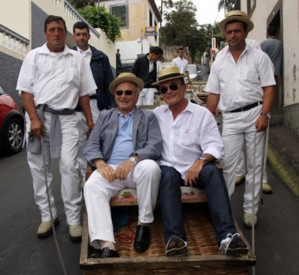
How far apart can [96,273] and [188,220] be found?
3.96ft

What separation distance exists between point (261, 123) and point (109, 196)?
168 centimetres

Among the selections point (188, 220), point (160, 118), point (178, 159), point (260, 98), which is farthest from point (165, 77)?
point (188, 220)

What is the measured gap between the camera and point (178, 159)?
321 cm

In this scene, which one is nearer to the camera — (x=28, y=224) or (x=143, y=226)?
(x=143, y=226)

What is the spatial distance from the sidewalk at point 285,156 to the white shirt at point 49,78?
3.19 meters

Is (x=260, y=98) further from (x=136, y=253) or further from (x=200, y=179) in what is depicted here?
(x=136, y=253)

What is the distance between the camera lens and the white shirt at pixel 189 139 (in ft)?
10.5

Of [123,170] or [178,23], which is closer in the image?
[123,170]

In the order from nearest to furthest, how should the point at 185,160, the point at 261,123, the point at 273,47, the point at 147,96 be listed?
the point at 185,160 → the point at 261,123 → the point at 273,47 → the point at 147,96

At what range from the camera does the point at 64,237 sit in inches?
139

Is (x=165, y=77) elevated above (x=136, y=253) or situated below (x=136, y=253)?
above

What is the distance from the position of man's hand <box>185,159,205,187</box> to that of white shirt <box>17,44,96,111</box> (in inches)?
56.9

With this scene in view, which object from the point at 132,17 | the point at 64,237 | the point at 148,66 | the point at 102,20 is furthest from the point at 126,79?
the point at 132,17

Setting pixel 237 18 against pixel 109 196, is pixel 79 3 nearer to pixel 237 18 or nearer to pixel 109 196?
pixel 237 18
